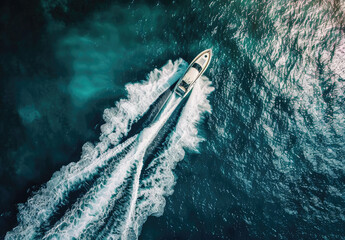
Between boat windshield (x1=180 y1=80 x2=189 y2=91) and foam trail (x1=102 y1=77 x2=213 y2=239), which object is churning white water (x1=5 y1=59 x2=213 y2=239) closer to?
foam trail (x1=102 y1=77 x2=213 y2=239)

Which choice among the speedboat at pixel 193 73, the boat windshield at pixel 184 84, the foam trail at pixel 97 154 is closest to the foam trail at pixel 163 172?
the speedboat at pixel 193 73

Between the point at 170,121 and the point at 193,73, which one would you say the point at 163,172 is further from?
the point at 193,73

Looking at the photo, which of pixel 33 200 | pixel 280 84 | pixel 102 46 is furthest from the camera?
pixel 280 84

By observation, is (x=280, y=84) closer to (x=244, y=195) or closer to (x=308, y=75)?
(x=308, y=75)

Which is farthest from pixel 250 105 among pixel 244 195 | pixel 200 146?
pixel 244 195

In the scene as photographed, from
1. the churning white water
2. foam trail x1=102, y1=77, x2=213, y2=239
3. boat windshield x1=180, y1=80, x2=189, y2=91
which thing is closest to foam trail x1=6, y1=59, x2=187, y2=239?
the churning white water

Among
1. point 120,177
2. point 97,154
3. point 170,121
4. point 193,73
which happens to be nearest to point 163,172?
point 120,177
